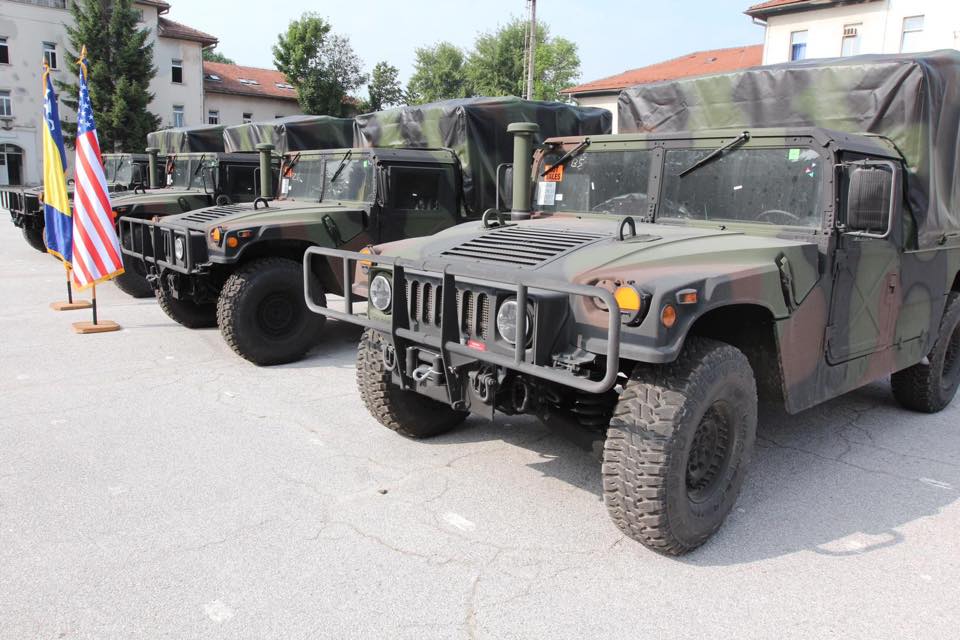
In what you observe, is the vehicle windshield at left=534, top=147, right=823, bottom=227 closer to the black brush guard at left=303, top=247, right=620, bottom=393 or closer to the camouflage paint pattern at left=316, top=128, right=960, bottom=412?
the camouflage paint pattern at left=316, top=128, right=960, bottom=412

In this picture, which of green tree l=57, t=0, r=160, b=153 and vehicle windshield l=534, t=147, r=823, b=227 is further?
green tree l=57, t=0, r=160, b=153

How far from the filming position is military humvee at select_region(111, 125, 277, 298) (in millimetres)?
8742

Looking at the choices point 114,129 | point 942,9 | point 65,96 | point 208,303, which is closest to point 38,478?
point 208,303

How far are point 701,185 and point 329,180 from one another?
3999 millimetres

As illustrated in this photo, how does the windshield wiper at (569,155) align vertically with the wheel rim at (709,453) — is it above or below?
above

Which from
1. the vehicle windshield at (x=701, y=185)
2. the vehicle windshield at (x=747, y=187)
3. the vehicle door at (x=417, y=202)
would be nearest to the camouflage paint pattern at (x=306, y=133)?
the vehicle door at (x=417, y=202)

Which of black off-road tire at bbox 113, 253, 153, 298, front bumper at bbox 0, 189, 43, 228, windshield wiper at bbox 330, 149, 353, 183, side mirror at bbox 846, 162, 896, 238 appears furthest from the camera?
front bumper at bbox 0, 189, 43, 228

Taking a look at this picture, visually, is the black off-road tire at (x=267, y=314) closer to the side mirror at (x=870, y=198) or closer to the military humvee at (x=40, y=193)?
the side mirror at (x=870, y=198)

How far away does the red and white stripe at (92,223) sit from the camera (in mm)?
6949

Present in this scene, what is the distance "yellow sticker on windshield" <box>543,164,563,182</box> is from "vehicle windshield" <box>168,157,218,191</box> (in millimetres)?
6284

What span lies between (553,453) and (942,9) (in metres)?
22.3

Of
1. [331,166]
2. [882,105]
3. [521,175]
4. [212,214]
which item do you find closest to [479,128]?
[331,166]

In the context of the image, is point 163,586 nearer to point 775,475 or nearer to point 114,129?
point 775,475

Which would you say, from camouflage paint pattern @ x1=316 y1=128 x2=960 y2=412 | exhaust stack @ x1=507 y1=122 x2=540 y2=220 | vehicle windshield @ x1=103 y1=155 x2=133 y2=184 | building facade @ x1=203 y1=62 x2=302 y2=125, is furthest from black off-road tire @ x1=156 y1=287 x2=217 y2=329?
building facade @ x1=203 y1=62 x2=302 y2=125
